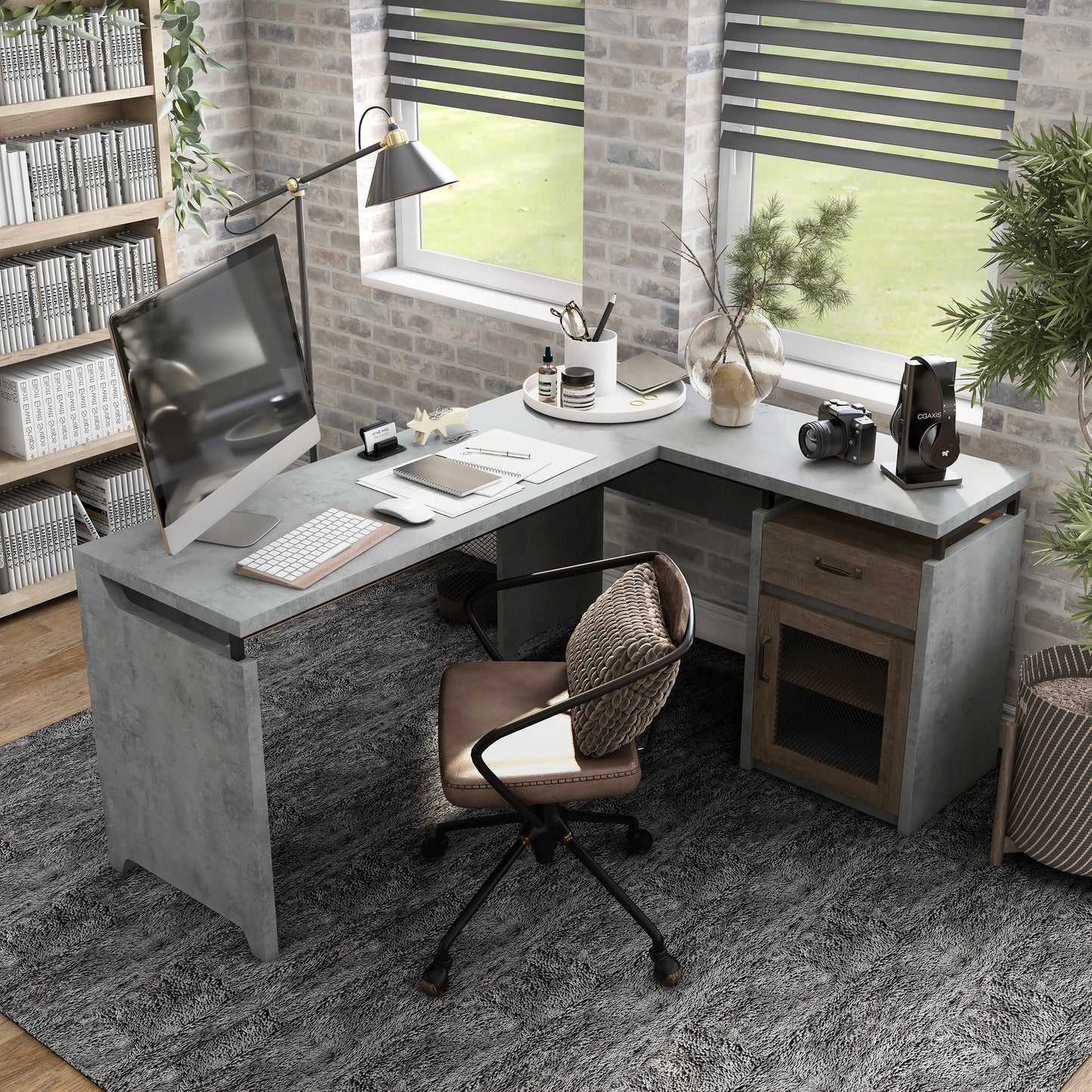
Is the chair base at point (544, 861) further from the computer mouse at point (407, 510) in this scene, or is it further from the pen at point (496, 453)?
the pen at point (496, 453)

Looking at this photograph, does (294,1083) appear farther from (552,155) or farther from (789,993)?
(552,155)

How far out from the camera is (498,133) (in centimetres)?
436

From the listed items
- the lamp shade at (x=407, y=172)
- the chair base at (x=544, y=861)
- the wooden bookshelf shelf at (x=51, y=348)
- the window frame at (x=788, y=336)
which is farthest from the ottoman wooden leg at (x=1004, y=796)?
the wooden bookshelf shelf at (x=51, y=348)

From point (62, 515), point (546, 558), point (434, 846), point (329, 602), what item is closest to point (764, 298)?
point (546, 558)

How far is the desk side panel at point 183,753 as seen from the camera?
2.69 metres

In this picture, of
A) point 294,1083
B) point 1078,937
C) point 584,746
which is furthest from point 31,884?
point 1078,937

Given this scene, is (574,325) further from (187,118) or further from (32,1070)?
(32,1070)

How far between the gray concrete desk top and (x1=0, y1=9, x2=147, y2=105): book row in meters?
1.52

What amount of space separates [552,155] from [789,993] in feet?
8.47

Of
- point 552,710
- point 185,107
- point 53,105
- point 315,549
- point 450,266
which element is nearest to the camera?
point 552,710

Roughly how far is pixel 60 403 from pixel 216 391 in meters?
1.65

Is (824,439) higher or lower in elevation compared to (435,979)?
higher

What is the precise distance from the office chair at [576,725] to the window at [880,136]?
3.75 feet

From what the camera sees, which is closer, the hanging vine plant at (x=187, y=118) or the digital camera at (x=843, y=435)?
the digital camera at (x=843, y=435)
